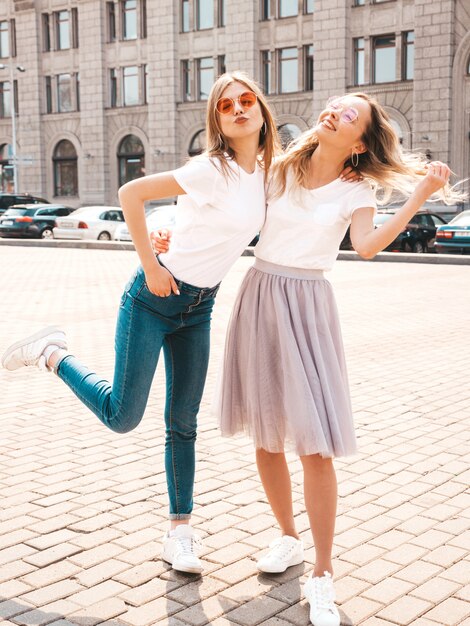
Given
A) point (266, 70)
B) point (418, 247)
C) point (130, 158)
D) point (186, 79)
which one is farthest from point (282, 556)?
point (130, 158)

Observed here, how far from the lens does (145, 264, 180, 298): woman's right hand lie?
10.3 ft

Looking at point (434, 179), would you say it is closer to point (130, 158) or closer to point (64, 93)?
point (130, 158)

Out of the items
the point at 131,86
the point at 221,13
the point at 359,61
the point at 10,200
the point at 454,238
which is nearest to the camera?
the point at 454,238

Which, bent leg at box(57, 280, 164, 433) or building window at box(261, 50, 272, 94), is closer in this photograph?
bent leg at box(57, 280, 164, 433)

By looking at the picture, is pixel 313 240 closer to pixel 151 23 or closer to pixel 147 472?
pixel 147 472

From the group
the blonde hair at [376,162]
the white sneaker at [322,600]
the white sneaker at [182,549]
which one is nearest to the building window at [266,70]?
the blonde hair at [376,162]

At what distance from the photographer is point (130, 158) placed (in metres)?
46.0

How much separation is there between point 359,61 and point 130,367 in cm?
3753

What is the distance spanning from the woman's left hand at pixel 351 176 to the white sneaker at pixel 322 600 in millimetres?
1438

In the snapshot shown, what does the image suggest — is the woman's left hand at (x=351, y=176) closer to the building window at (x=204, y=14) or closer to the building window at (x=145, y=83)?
the building window at (x=204, y=14)

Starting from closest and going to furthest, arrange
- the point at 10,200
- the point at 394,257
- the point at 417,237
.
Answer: the point at 394,257 → the point at 417,237 → the point at 10,200

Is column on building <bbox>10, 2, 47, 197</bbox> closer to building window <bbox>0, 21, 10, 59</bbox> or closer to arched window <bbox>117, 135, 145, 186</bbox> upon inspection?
building window <bbox>0, 21, 10, 59</bbox>

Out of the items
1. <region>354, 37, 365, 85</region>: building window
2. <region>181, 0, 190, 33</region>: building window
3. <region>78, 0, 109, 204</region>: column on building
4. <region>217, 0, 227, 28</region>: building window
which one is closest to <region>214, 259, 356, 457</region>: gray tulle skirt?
<region>354, 37, 365, 85</region>: building window

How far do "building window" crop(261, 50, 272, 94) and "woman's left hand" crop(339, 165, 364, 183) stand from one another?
39.1m
